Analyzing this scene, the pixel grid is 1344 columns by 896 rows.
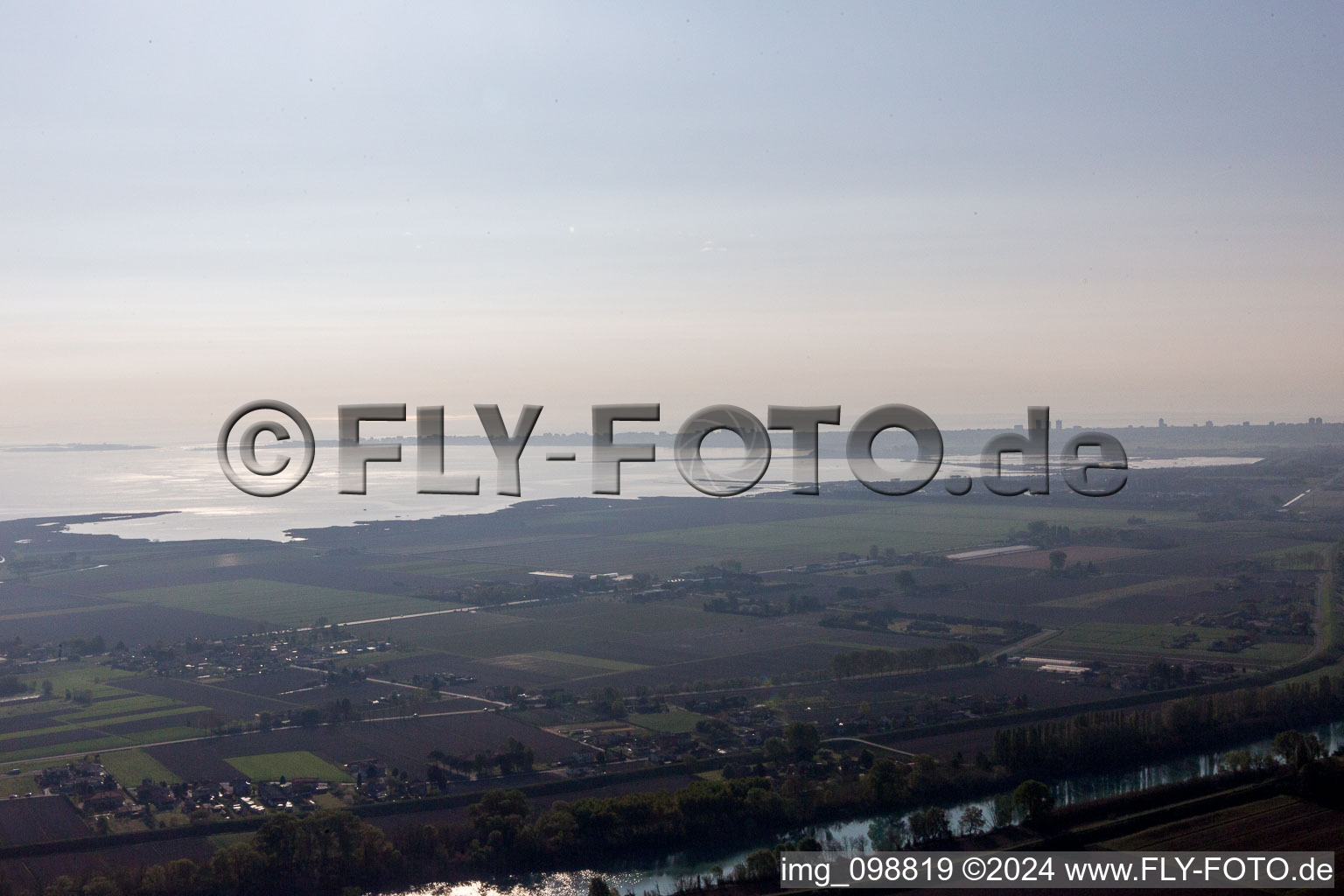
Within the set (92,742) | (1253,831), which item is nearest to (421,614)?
(92,742)

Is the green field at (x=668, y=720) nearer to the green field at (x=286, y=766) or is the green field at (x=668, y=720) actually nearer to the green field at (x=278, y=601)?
the green field at (x=286, y=766)

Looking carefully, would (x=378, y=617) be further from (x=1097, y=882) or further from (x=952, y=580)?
Result: (x=1097, y=882)

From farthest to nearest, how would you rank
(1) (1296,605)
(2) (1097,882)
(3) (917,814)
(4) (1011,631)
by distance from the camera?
1. (1) (1296,605)
2. (4) (1011,631)
3. (3) (917,814)
4. (2) (1097,882)

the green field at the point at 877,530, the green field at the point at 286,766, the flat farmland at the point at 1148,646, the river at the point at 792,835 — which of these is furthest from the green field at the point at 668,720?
the green field at the point at 877,530

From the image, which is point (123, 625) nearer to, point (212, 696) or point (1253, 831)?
point (212, 696)

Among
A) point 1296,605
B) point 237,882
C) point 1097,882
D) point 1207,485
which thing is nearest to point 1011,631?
point 1296,605

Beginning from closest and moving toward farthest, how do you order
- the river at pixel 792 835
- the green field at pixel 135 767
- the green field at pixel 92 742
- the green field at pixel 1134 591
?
the river at pixel 792 835
the green field at pixel 135 767
the green field at pixel 92 742
the green field at pixel 1134 591

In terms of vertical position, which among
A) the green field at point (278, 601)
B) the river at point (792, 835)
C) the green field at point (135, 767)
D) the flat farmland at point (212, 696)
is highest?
the green field at point (278, 601)
